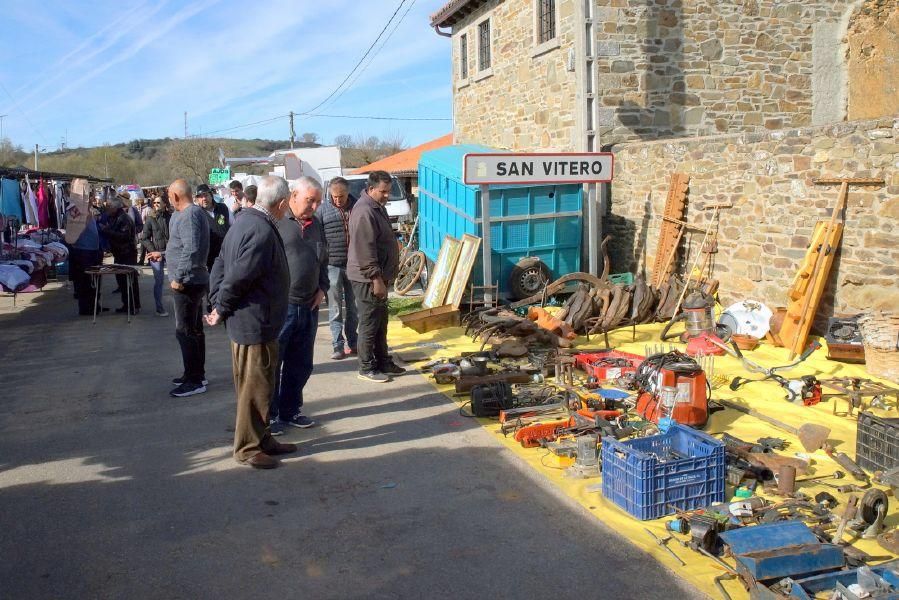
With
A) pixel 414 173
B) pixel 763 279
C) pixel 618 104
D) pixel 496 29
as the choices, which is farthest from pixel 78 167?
pixel 763 279

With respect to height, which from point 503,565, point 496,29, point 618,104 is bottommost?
point 503,565

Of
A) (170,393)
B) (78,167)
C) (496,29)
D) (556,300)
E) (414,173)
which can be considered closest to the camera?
(170,393)

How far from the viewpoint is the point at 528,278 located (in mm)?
11305

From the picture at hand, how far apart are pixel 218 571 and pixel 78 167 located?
6327 centimetres

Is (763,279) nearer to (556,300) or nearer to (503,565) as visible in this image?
(556,300)

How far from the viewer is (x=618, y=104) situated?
12938 millimetres

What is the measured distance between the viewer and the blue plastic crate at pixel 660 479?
4.35m

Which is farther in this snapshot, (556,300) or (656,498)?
(556,300)

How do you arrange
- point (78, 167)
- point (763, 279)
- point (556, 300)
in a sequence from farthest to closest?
1. point (78, 167)
2. point (556, 300)
3. point (763, 279)

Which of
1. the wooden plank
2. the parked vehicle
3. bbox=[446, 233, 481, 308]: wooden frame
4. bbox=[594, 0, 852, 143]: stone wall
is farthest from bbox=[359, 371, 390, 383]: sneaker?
the parked vehicle

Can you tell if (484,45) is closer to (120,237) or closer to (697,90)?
(697,90)

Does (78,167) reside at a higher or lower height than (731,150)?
higher

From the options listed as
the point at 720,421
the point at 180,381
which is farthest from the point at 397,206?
the point at 720,421

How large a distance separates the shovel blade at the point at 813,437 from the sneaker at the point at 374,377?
155 inches
